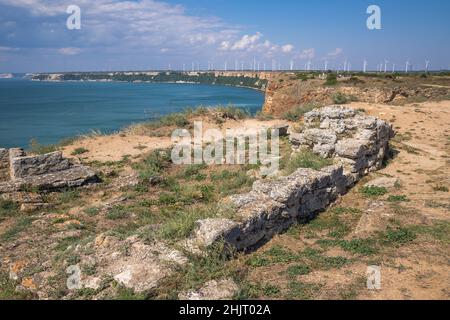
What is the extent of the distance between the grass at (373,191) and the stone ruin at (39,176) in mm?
9358

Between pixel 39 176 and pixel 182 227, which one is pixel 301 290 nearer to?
pixel 182 227

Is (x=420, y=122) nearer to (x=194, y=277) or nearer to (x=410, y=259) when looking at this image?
(x=410, y=259)

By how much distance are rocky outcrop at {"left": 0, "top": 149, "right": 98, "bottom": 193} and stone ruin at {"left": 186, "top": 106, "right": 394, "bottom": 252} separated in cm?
701

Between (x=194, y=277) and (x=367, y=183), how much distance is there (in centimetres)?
814

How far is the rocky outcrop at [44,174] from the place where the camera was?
1219 cm

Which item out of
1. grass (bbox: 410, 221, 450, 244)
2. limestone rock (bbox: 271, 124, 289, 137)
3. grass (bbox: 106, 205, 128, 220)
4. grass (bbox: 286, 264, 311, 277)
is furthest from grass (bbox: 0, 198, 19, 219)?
limestone rock (bbox: 271, 124, 289, 137)

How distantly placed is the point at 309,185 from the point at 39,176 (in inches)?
362

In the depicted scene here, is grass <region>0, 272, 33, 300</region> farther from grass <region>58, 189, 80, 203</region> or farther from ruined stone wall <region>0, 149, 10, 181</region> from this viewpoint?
ruined stone wall <region>0, 149, 10, 181</region>

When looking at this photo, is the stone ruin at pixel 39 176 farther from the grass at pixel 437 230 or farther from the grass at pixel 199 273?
the grass at pixel 437 230

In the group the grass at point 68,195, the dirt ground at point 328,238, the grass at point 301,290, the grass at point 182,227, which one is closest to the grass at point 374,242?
the dirt ground at point 328,238

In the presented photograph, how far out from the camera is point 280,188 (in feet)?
29.5

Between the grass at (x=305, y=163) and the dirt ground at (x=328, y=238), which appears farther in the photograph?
the grass at (x=305, y=163)

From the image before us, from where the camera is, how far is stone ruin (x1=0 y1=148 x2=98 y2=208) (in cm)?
1185

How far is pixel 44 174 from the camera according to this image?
13.0 m
